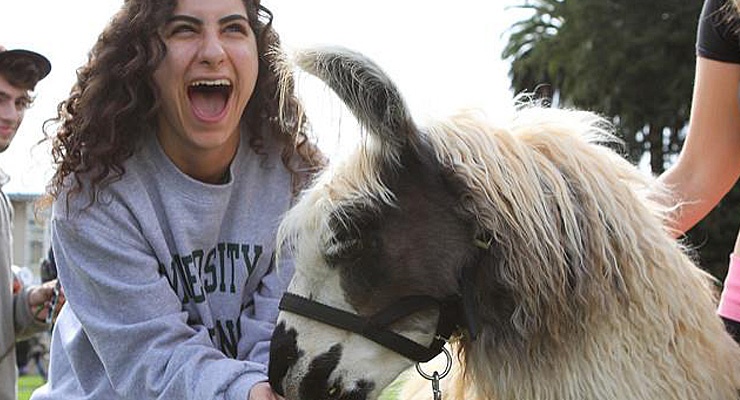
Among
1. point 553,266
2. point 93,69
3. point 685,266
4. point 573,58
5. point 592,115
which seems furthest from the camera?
point 573,58

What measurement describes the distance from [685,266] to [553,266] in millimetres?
417

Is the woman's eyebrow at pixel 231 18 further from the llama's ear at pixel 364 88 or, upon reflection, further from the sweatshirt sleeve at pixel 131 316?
the llama's ear at pixel 364 88

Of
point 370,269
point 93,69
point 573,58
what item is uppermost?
point 93,69

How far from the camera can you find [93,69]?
3221 mm

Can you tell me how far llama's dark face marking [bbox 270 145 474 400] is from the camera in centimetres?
236

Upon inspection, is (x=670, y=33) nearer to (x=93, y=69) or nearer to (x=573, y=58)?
(x=573, y=58)

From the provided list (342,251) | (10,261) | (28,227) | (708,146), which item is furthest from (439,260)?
(28,227)

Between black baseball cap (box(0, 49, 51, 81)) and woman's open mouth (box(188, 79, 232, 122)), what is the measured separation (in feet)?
5.09

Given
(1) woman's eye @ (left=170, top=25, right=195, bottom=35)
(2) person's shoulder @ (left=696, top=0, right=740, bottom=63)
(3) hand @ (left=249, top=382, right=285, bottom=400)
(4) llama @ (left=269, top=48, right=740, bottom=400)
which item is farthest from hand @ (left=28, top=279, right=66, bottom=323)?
(2) person's shoulder @ (left=696, top=0, right=740, bottom=63)

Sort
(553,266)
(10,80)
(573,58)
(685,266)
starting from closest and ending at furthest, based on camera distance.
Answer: (553,266)
(685,266)
(10,80)
(573,58)

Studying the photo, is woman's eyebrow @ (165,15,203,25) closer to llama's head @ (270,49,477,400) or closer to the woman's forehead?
the woman's forehead

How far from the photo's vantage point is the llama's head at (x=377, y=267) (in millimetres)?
2361

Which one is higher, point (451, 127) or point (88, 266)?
point (451, 127)

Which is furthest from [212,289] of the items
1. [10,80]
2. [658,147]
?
[658,147]
